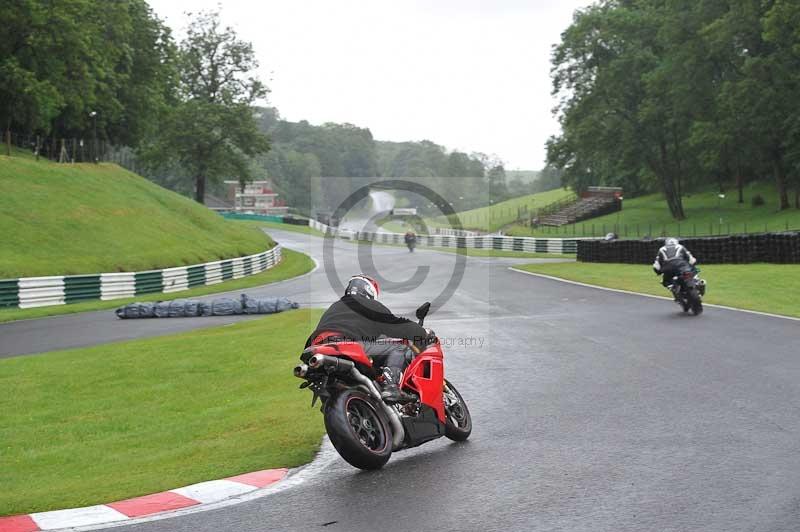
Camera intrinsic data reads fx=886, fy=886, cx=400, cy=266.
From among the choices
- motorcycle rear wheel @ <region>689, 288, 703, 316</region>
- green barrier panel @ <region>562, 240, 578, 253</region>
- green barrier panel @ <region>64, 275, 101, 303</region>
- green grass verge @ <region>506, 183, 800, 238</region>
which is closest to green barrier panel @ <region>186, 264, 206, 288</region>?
green barrier panel @ <region>64, 275, 101, 303</region>

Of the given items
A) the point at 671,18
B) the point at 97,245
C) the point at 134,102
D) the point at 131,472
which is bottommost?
the point at 131,472

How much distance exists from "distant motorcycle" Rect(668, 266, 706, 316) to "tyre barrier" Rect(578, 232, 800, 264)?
13295mm

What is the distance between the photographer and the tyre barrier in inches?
1228

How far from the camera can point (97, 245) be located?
131 ft

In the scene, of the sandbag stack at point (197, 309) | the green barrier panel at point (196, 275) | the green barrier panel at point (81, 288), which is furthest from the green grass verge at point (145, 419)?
the green barrier panel at point (196, 275)

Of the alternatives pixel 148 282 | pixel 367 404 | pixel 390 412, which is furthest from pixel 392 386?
pixel 148 282

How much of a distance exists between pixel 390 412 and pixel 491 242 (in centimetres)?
5907

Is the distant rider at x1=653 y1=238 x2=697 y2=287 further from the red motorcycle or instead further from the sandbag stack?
the red motorcycle

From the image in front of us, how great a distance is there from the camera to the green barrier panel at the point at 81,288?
95.9ft

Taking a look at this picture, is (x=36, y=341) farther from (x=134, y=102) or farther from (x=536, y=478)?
(x=134, y=102)

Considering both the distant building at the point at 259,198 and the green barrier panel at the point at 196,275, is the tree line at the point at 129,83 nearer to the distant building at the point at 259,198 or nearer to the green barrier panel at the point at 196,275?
the green barrier panel at the point at 196,275

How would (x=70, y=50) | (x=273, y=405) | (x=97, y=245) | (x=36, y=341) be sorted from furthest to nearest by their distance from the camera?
(x=70, y=50), (x=97, y=245), (x=36, y=341), (x=273, y=405)


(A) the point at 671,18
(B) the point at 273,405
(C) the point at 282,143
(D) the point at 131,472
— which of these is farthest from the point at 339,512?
(C) the point at 282,143

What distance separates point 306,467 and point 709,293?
1996 cm
